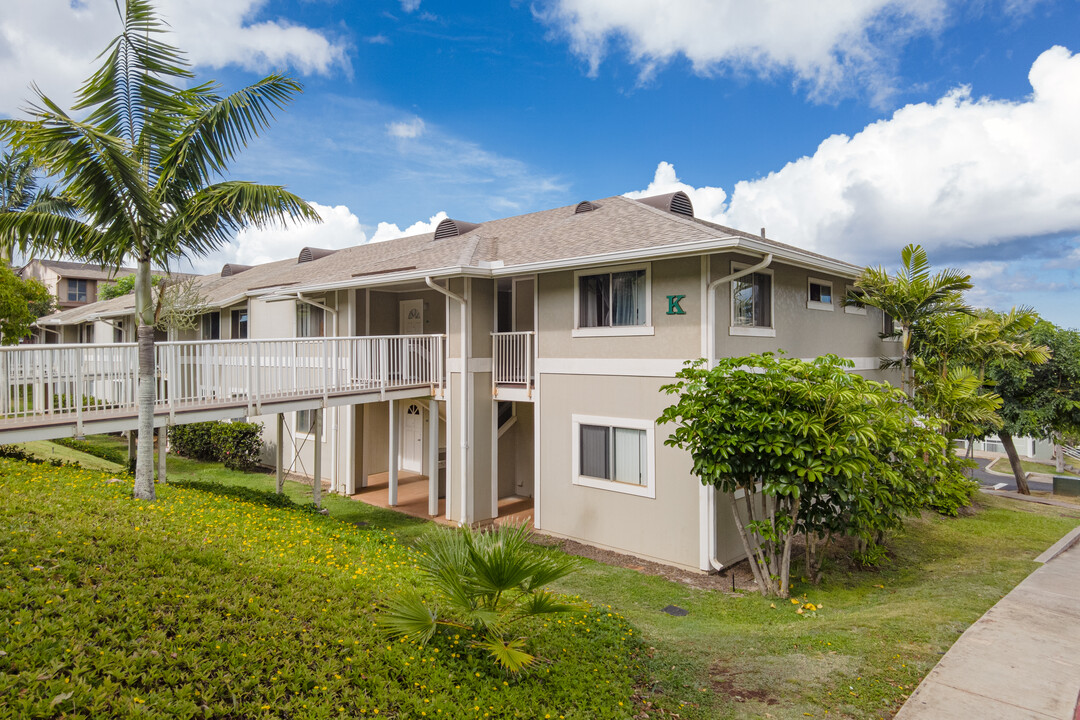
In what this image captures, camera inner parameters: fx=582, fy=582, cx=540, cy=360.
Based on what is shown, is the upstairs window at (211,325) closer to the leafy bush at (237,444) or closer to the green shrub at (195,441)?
the green shrub at (195,441)

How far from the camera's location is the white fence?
8125 millimetres

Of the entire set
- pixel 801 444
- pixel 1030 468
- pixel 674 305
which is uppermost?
pixel 674 305

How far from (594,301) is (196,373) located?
7.09 m

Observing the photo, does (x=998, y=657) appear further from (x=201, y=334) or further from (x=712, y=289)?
(x=201, y=334)

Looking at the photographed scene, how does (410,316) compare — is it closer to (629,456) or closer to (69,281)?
(629,456)

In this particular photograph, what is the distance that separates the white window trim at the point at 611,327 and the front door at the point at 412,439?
7328 mm

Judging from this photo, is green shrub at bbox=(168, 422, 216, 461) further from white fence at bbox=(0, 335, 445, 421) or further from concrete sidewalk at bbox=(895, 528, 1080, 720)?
concrete sidewalk at bbox=(895, 528, 1080, 720)

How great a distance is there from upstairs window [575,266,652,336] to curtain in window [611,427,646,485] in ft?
6.05

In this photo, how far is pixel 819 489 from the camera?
26.0 feet

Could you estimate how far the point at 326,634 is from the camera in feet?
15.6

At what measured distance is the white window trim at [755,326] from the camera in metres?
10.0

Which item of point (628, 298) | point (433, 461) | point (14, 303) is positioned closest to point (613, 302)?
point (628, 298)

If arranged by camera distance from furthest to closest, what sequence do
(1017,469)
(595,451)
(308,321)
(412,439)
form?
(1017,469) < (412,439) < (308,321) < (595,451)

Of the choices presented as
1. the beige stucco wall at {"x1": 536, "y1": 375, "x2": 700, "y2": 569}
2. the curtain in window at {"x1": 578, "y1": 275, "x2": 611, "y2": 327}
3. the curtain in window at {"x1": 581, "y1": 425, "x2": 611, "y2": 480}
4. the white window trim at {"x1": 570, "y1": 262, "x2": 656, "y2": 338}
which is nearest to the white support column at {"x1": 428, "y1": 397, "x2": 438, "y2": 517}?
the beige stucco wall at {"x1": 536, "y1": 375, "x2": 700, "y2": 569}
